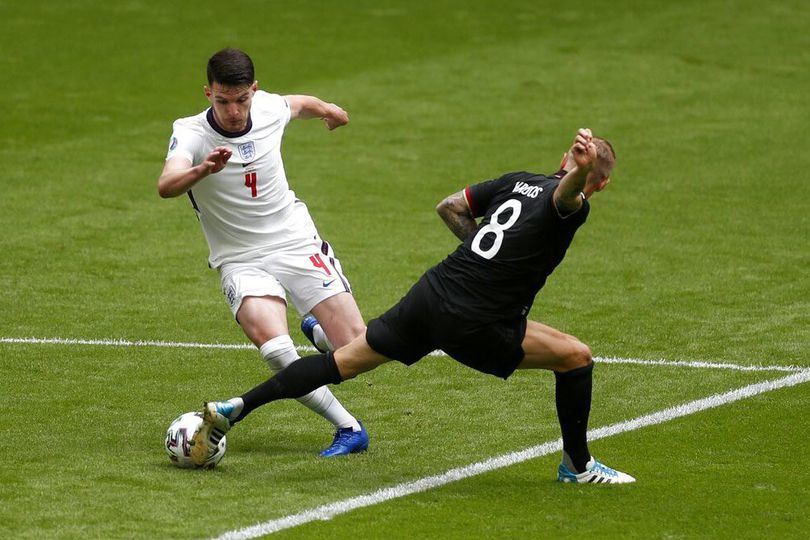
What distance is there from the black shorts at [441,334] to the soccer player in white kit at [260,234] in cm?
78

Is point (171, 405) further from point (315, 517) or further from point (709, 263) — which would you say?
point (709, 263)

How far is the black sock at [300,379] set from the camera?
7758mm

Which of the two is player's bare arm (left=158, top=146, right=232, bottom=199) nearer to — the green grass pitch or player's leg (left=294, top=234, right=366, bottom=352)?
player's leg (left=294, top=234, right=366, bottom=352)

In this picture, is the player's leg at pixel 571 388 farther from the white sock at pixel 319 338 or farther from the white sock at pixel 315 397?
the white sock at pixel 319 338

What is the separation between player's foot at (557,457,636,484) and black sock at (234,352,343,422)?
1.30 m

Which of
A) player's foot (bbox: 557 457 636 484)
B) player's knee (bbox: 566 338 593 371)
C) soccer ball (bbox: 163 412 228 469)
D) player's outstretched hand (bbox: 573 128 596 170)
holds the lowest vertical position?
player's foot (bbox: 557 457 636 484)

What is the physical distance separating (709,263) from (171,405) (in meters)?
6.02

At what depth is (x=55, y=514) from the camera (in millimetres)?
7047

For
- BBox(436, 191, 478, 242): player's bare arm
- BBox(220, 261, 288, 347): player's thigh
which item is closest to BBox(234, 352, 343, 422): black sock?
BBox(220, 261, 288, 347): player's thigh

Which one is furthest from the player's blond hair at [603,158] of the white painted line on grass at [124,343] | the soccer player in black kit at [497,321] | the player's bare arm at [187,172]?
the white painted line on grass at [124,343]

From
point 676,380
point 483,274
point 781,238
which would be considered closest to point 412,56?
point 781,238

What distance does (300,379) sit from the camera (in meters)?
7.77

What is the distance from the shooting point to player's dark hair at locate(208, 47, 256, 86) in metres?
8.09

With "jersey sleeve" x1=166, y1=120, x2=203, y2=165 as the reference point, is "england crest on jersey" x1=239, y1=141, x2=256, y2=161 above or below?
below
